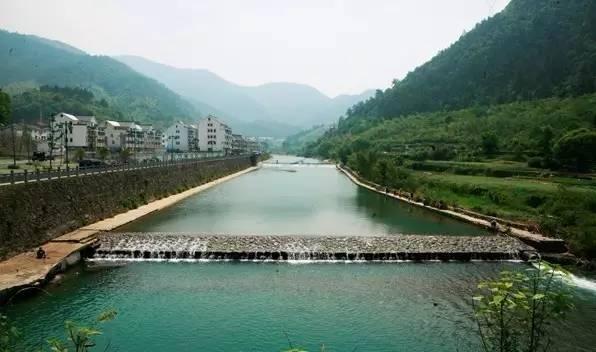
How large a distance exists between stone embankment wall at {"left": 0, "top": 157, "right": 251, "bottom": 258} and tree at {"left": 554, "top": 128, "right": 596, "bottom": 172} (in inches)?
1781

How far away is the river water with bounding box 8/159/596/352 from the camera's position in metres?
15.8

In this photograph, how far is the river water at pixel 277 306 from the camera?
15.8m

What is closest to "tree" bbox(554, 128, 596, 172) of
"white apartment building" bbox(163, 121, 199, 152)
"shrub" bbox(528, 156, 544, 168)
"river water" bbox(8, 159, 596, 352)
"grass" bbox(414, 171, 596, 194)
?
"shrub" bbox(528, 156, 544, 168)

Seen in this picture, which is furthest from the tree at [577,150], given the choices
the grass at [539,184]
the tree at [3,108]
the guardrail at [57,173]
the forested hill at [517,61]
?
the tree at [3,108]

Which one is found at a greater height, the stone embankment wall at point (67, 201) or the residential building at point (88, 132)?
the residential building at point (88, 132)

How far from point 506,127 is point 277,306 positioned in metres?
81.7

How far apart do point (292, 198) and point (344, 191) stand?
11635 millimetres

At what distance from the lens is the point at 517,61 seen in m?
126

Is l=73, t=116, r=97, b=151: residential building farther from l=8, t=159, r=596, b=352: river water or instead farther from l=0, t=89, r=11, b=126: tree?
l=8, t=159, r=596, b=352: river water

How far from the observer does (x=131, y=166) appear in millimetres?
43062

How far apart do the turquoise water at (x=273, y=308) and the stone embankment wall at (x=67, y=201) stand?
453 cm

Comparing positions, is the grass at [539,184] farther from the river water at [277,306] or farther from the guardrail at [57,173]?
the guardrail at [57,173]

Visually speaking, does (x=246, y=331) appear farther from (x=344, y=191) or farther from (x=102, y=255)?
(x=344, y=191)

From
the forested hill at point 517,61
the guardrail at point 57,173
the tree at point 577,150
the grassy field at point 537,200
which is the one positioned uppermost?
the forested hill at point 517,61
